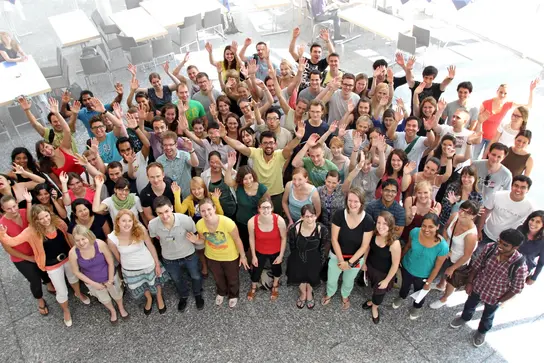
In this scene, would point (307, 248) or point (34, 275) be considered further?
point (34, 275)

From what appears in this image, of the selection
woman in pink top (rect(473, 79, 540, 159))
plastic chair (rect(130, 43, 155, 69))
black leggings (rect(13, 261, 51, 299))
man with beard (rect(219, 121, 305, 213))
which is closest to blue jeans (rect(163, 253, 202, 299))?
man with beard (rect(219, 121, 305, 213))

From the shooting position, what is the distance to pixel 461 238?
3605mm

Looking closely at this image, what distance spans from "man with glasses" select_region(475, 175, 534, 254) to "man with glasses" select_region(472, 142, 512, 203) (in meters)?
0.12

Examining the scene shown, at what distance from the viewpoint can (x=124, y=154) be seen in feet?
14.0

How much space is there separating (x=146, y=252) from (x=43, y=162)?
5.35ft

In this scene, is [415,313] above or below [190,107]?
below

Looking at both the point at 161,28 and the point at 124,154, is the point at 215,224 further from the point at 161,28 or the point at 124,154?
the point at 161,28

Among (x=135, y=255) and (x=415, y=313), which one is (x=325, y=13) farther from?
(x=135, y=255)

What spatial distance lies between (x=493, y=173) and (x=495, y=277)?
1.09 metres

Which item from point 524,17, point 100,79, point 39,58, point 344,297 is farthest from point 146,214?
point 524,17

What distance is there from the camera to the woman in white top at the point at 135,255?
3.66 meters

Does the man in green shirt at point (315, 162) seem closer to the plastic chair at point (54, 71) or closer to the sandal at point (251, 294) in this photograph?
the sandal at point (251, 294)

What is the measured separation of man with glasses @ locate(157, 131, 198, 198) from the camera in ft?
13.8

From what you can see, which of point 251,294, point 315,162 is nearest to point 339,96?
point 315,162
